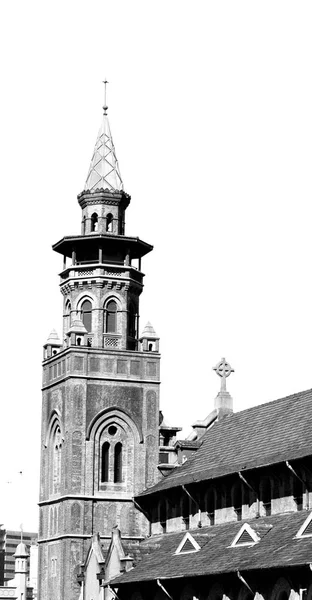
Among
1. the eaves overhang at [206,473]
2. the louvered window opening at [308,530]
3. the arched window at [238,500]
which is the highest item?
the eaves overhang at [206,473]

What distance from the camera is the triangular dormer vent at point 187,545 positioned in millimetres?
54909

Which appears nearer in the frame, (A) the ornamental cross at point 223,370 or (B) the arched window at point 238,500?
(B) the arched window at point 238,500

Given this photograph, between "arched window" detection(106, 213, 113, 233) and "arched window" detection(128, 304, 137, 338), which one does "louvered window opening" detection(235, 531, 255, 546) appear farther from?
"arched window" detection(106, 213, 113, 233)

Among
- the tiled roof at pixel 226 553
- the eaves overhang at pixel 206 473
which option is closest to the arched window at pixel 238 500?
the tiled roof at pixel 226 553

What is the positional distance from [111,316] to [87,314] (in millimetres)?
1197

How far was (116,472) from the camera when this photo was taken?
68.2 m

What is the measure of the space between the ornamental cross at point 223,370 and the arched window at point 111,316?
6486 millimetres

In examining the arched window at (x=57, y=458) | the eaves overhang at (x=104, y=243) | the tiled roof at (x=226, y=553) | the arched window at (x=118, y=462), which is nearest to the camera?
the tiled roof at (x=226, y=553)

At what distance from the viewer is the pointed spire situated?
238 feet

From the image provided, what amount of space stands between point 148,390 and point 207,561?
1802cm

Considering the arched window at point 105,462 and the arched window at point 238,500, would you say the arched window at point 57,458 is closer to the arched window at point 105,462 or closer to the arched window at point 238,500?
the arched window at point 105,462

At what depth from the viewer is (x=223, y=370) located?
67.1 m

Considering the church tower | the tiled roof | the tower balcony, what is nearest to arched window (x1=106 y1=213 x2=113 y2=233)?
the church tower

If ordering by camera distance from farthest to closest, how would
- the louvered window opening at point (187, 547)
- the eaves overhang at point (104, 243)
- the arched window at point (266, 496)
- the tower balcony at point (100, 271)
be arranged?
the tower balcony at point (100, 271)
the eaves overhang at point (104, 243)
the louvered window opening at point (187, 547)
the arched window at point (266, 496)
